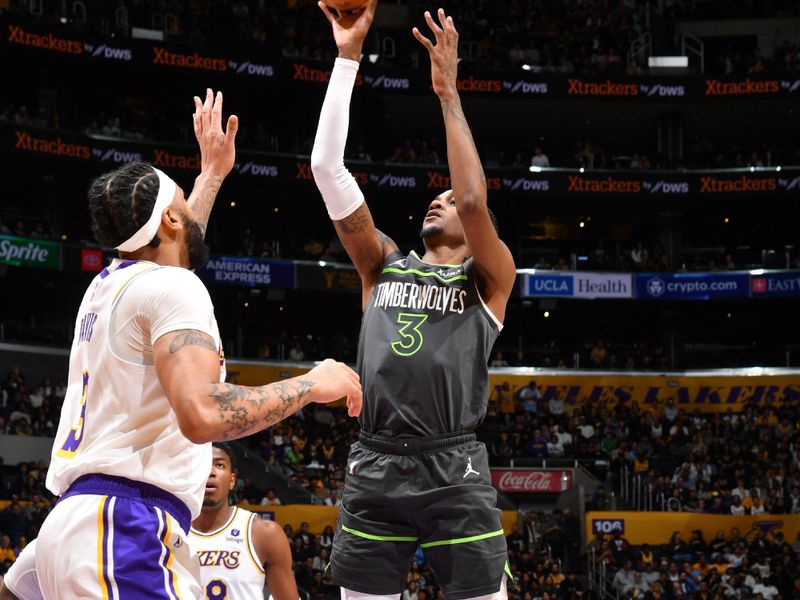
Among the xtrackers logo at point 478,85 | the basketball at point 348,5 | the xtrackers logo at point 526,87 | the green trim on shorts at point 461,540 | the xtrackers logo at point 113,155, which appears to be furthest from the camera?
the xtrackers logo at point 526,87

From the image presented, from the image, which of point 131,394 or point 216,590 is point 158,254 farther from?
point 216,590

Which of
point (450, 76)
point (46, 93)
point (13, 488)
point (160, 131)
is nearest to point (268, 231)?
point (160, 131)

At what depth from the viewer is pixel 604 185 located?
36.6 meters

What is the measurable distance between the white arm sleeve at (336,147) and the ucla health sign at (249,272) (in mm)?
27091

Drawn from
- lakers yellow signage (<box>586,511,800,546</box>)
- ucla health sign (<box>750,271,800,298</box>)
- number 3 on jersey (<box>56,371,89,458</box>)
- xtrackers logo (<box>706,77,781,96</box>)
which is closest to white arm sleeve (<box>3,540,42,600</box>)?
number 3 on jersey (<box>56,371,89,458</box>)

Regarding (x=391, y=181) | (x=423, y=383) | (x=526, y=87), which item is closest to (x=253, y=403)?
(x=423, y=383)

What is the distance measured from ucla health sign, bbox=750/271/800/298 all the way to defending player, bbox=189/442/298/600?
30.5 metres

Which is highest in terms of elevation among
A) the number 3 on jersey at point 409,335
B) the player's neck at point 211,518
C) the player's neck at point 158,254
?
the player's neck at point 158,254

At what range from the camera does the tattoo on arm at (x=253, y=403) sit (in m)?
3.40

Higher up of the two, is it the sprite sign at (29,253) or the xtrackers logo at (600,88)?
the xtrackers logo at (600,88)

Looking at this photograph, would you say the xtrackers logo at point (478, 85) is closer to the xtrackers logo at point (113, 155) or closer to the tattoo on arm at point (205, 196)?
the xtrackers logo at point (113, 155)

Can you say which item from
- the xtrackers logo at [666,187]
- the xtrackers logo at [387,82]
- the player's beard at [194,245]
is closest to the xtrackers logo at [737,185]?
the xtrackers logo at [666,187]

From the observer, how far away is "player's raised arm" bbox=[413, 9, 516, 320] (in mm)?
4969

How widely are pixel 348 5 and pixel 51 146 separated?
27.2 m
